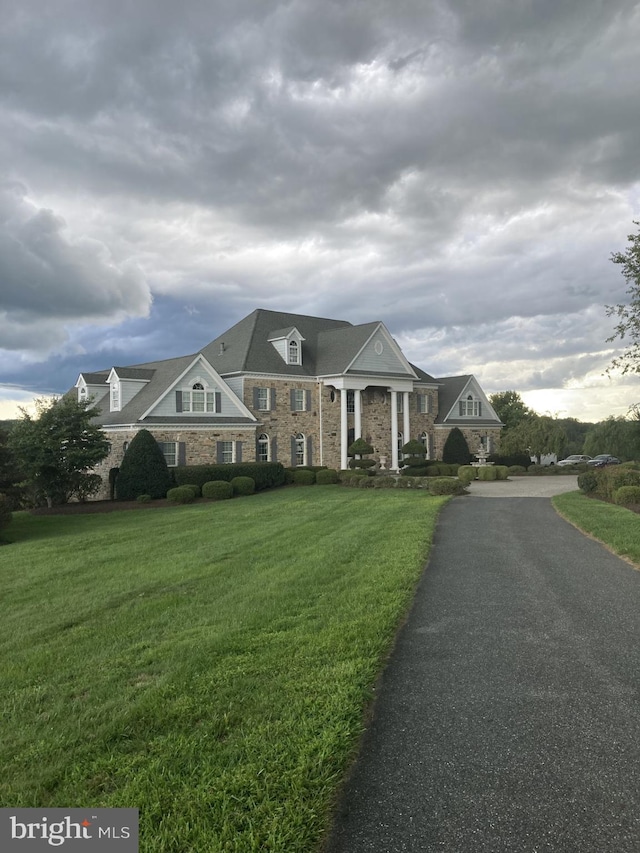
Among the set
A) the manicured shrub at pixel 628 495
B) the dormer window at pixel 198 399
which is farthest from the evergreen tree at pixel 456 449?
the manicured shrub at pixel 628 495

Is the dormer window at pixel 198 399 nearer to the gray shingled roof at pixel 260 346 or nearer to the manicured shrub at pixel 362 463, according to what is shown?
the gray shingled roof at pixel 260 346

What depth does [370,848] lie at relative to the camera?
3303 mm

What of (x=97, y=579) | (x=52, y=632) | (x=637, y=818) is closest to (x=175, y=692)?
(x=52, y=632)

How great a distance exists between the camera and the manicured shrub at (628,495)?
1903 cm

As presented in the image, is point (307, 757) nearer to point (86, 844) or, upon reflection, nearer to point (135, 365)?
point (86, 844)

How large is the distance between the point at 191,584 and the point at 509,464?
4020cm

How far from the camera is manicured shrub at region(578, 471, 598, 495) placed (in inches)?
934

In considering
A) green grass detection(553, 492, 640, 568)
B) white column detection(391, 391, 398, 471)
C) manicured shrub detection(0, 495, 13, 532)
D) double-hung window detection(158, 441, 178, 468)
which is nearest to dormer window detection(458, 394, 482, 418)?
white column detection(391, 391, 398, 471)

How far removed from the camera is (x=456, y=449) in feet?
150

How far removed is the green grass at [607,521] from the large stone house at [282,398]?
57.8 ft

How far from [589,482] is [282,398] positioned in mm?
19224

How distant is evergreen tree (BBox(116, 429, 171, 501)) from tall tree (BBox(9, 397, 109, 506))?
7.01 ft

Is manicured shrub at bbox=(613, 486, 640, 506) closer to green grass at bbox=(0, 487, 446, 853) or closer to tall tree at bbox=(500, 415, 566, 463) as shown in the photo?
green grass at bbox=(0, 487, 446, 853)

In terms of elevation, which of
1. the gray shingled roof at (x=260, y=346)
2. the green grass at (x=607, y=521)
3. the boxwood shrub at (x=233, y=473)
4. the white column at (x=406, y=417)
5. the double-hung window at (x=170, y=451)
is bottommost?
the green grass at (x=607, y=521)
